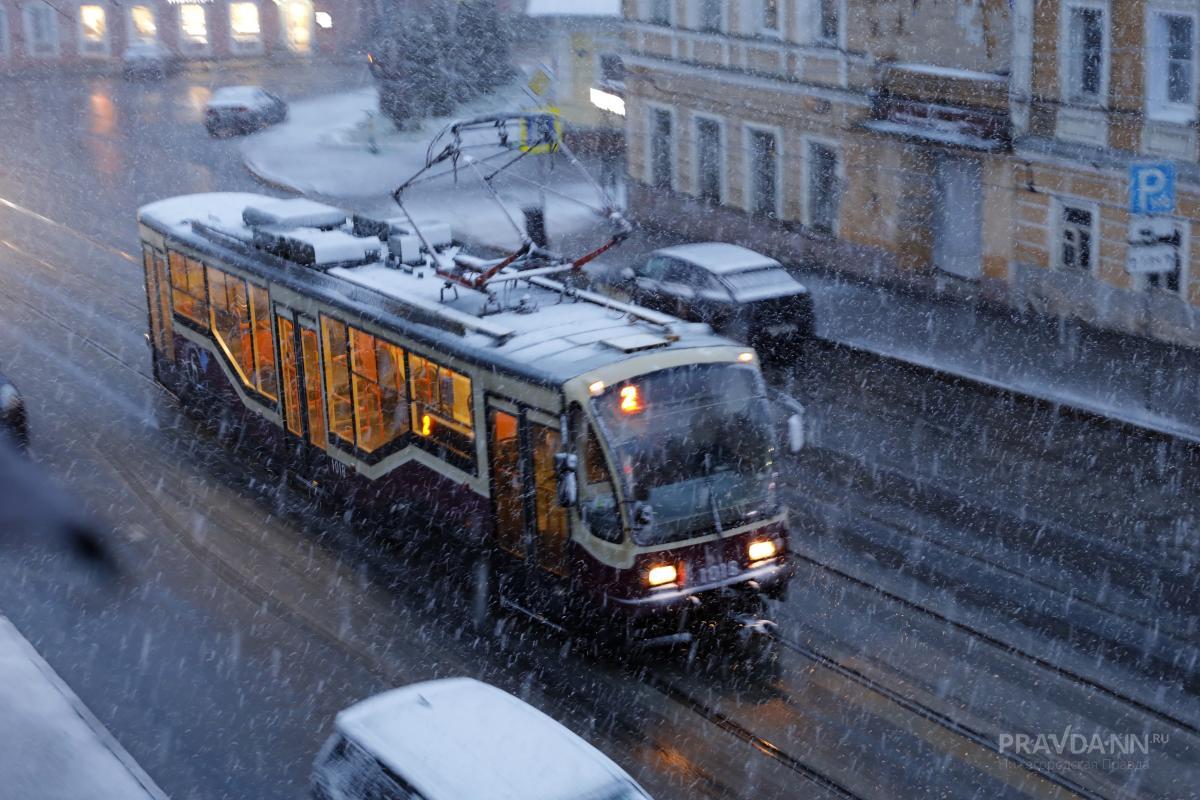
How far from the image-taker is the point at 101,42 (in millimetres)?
61719

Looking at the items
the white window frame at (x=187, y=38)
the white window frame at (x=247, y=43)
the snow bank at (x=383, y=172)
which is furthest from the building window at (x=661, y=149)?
the white window frame at (x=187, y=38)

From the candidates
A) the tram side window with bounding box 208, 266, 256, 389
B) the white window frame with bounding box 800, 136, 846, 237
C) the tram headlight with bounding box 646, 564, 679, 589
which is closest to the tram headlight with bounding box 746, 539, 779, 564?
the tram headlight with bounding box 646, 564, 679, 589

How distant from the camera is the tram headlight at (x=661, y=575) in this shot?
12.1m

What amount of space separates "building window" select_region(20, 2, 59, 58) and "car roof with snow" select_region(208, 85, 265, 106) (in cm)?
1812

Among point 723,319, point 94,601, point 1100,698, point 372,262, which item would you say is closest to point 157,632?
point 94,601

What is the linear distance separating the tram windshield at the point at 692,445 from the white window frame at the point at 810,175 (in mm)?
16389

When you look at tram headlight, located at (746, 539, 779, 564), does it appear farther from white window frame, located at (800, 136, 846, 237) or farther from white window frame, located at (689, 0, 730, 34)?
white window frame, located at (689, 0, 730, 34)

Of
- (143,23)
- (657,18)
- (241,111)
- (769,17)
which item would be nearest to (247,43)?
(143,23)

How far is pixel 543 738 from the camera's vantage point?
898cm

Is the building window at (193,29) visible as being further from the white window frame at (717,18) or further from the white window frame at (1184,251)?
the white window frame at (1184,251)

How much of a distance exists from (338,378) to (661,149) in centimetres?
1986

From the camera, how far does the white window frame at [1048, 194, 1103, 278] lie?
75.2 feet

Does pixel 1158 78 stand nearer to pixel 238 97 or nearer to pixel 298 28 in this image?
pixel 238 97

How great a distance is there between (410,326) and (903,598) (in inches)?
200
